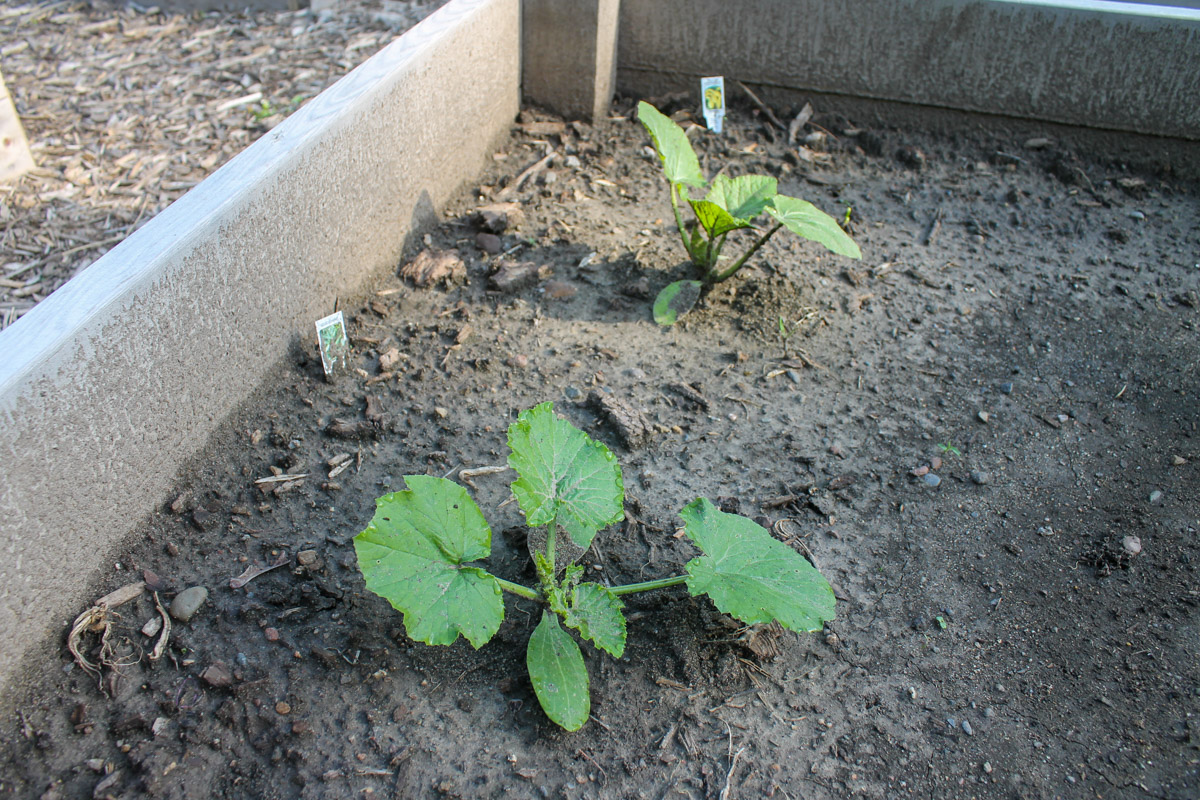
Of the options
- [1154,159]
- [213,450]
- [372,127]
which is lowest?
[213,450]

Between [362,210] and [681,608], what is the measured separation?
5.37ft

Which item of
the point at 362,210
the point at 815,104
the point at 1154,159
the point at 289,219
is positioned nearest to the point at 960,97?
the point at 815,104

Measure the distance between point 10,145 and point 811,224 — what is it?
10.0 ft

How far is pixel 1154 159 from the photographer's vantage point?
362 centimetres

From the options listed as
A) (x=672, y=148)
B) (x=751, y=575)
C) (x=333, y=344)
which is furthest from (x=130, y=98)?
(x=751, y=575)

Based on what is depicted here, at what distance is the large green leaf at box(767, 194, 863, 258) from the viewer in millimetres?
2498

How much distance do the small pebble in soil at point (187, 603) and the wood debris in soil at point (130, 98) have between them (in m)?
1.39

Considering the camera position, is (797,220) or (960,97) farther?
(960,97)

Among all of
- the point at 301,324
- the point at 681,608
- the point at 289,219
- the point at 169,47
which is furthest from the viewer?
the point at 169,47

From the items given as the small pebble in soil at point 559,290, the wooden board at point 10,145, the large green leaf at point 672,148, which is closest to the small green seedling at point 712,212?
the large green leaf at point 672,148

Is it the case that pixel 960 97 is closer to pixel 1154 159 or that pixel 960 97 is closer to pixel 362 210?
pixel 1154 159

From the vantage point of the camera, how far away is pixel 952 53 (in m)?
3.61

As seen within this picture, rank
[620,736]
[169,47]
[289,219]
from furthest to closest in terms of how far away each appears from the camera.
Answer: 1. [169,47]
2. [289,219]
3. [620,736]

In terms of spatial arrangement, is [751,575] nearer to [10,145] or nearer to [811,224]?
[811,224]
